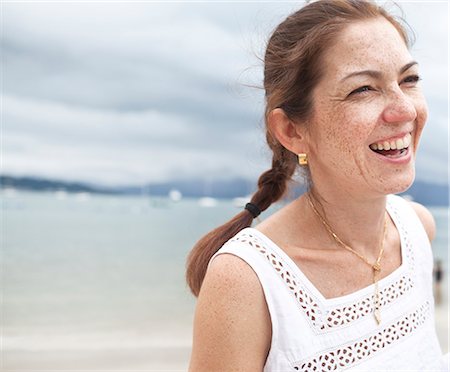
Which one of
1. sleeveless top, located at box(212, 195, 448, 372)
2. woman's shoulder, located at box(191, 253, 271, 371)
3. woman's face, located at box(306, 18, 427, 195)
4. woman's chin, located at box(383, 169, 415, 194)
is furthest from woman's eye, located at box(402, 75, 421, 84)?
woman's shoulder, located at box(191, 253, 271, 371)

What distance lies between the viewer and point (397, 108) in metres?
1.78

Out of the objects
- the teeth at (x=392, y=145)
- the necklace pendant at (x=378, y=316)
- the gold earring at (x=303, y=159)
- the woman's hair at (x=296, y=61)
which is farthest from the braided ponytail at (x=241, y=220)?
the necklace pendant at (x=378, y=316)

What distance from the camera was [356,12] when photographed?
6.22 ft

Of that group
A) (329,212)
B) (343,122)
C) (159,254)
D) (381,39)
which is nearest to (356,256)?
(329,212)

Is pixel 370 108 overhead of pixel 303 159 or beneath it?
overhead

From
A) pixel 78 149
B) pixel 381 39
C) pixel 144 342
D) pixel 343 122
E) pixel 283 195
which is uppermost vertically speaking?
pixel 381 39

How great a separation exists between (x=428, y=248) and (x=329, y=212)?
58 cm

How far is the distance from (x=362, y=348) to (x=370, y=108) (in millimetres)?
799

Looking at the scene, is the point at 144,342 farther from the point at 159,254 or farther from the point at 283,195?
the point at 159,254

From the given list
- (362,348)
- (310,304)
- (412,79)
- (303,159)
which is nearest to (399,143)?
(412,79)

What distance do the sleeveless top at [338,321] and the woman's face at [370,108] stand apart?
0.38 metres

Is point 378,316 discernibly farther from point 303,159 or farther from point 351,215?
point 303,159

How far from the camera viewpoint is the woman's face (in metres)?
1.78

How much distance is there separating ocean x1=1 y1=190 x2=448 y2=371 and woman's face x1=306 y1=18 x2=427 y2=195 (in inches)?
40.1
